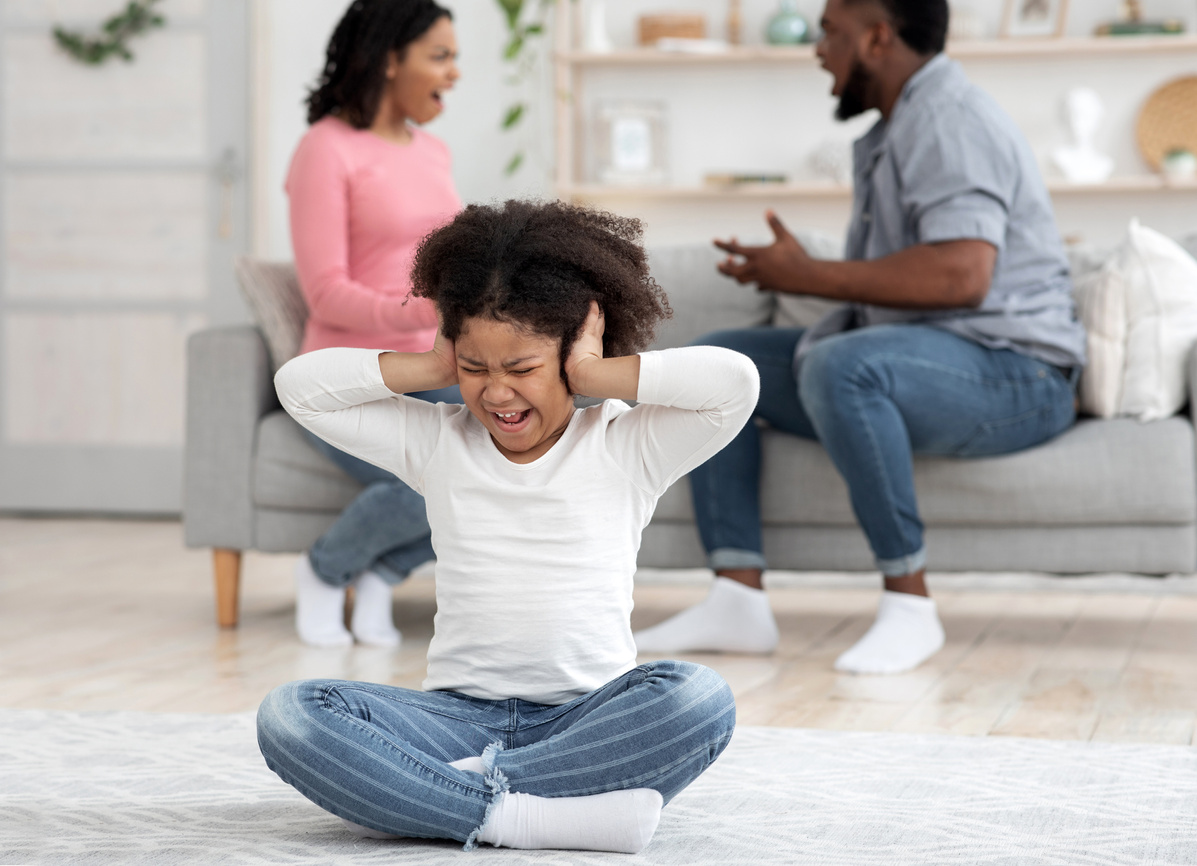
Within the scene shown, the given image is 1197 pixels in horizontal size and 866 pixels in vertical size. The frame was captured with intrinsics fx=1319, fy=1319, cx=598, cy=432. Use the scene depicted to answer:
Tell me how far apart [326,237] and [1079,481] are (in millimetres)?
1321

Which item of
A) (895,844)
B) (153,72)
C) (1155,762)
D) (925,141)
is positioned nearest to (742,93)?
(153,72)

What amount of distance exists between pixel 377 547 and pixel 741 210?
2291 mm

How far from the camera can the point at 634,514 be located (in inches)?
48.8

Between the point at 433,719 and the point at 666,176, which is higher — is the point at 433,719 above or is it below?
below

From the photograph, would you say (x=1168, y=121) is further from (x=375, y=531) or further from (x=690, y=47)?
(x=375, y=531)

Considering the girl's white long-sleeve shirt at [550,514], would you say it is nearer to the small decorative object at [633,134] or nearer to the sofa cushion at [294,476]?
the sofa cushion at [294,476]

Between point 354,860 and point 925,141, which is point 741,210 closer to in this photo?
point 925,141

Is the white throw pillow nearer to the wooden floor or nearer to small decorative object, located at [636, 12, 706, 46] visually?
the wooden floor

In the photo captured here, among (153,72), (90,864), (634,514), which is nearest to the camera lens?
(90,864)

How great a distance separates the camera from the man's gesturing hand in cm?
210

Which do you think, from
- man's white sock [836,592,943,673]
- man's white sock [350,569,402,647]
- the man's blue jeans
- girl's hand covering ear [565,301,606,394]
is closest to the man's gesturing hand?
the man's blue jeans

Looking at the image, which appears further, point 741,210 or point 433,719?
point 741,210

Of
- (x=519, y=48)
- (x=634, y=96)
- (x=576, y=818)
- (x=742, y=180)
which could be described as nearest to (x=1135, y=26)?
(x=742, y=180)

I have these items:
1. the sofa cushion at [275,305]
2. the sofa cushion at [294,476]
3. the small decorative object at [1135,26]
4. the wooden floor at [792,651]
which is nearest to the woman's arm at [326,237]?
the sofa cushion at [275,305]
